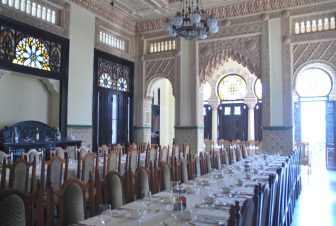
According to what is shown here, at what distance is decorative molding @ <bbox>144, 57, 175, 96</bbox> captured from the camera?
10480mm

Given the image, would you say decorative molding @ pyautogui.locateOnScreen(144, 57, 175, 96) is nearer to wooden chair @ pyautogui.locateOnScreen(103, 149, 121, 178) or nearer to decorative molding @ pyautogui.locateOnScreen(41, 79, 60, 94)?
decorative molding @ pyautogui.locateOnScreen(41, 79, 60, 94)

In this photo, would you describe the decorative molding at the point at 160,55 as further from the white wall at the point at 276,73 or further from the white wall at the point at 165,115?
the white wall at the point at 165,115

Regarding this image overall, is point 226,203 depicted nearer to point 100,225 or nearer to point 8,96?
point 100,225

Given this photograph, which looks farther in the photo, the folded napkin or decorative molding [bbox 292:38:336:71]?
decorative molding [bbox 292:38:336:71]

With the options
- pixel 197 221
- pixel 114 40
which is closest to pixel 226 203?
pixel 197 221

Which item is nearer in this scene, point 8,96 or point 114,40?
point 8,96

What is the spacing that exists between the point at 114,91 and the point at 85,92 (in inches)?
53.2

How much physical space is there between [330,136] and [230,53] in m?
4.37

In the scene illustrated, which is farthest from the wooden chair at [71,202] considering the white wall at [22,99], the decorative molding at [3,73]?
the white wall at [22,99]

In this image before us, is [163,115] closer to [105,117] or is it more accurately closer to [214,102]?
[214,102]

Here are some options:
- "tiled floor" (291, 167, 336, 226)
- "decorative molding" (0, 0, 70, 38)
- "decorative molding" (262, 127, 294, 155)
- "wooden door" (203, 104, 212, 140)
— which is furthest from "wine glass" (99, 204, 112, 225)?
"wooden door" (203, 104, 212, 140)

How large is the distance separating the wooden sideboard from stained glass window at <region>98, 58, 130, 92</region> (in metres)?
2.42

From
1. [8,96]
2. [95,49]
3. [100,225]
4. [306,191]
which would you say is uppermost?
[95,49]

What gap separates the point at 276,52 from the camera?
899 centimetres
